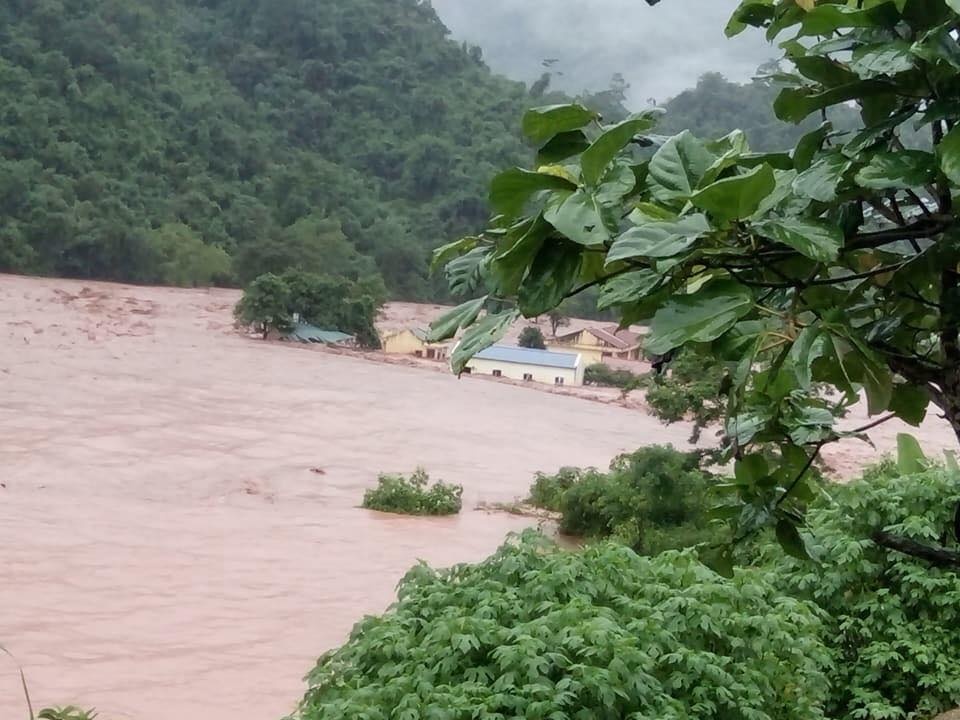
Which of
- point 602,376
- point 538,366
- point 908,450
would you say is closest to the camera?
point 908,450

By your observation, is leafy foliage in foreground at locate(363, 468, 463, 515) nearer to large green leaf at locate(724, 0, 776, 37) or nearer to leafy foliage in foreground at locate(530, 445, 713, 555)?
leafy foliage in foreground at locate(530, 445, 713, 555)

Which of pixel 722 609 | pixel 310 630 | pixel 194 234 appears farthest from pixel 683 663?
pixel 194 234

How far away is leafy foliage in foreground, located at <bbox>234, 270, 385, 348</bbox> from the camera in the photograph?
11859 millimetres

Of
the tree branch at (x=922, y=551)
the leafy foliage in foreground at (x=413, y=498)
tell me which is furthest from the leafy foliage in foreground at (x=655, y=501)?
the tree branch at (x=922, y=551)

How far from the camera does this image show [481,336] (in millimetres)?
303

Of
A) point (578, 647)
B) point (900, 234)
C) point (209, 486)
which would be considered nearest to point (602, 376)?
point (209, 486)

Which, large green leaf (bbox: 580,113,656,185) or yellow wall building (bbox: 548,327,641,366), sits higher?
yellow wall building (bbox: 548,327,641,366)

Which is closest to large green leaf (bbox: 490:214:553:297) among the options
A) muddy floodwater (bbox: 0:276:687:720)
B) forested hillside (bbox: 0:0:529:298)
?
muddy floodwater (bbox: 0:276:687:720)

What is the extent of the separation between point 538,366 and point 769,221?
1119 centimetres

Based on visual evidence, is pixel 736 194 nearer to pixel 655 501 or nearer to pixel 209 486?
pixel 655 501

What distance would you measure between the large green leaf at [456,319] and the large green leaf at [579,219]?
0.05m

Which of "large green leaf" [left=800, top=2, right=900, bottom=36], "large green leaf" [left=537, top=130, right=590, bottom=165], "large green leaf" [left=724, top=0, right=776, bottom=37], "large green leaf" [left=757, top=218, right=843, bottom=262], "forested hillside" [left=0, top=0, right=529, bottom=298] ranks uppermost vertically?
"forested hillside" [left=0, top=0, right=529, bottom=298]

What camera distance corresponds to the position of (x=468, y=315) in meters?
0.31

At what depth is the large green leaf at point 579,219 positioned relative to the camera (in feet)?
0.85
